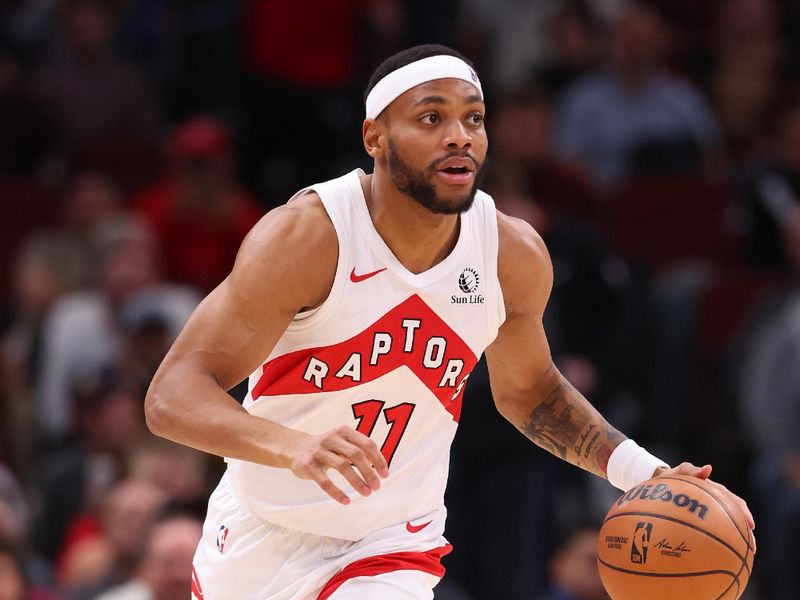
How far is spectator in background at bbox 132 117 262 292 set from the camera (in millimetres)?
11383

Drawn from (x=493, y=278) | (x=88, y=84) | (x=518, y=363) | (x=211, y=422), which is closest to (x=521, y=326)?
(x=518, y=363)

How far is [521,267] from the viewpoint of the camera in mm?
5820

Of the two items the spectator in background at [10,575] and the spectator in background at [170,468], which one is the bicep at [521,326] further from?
the spectator in background at [170,468]

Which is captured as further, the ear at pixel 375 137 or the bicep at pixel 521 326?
the bicep at pixel 521 326

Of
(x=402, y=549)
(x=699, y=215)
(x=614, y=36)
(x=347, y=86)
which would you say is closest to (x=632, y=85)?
→ (x=614, y=36)

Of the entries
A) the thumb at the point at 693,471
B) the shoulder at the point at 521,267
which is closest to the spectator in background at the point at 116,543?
the shoulder at the point at 521,267

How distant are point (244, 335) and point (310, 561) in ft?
2.81

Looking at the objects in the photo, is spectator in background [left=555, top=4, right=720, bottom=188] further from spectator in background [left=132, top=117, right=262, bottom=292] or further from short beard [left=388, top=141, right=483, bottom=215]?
short beard [left=388, top=141, right=483, bottom=215]

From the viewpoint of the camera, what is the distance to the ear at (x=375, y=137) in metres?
5.57

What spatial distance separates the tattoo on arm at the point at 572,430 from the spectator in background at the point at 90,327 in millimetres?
4909

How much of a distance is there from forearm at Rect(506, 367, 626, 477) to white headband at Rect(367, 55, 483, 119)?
124 centimetres

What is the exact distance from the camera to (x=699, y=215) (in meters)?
12.0

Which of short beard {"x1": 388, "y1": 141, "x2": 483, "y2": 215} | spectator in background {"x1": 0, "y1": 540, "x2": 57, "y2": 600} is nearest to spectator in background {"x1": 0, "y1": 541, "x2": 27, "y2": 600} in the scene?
spectator in background {"x1": 0, "y1": 540, "x2": 57, "y2": 600}

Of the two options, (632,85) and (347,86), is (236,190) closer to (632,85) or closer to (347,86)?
(347,86)
